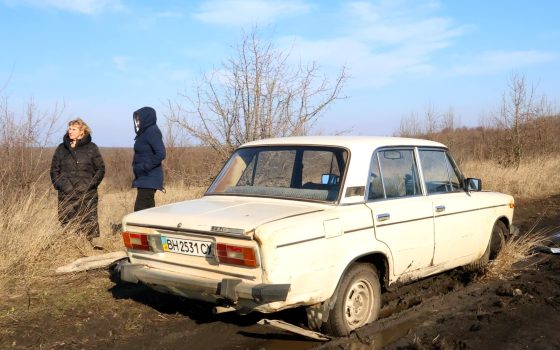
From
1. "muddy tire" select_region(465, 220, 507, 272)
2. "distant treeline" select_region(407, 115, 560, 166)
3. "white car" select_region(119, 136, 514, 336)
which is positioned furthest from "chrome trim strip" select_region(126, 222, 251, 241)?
"distant treeline" select_region(407, 115, 560, 166)

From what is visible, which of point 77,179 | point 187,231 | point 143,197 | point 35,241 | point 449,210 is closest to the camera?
point 187,231

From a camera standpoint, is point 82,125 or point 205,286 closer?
point 205,286

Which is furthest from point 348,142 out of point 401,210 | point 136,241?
point 136,241

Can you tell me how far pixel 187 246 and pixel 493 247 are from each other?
13.1 ft

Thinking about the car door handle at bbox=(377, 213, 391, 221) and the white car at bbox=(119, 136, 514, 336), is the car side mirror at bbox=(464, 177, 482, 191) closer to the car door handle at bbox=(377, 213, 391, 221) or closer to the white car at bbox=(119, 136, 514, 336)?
the white car at bbox=(119, 136, 514, 336)

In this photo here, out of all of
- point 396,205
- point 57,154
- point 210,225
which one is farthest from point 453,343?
point 57,154

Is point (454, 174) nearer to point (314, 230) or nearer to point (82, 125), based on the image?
point (314, 230)

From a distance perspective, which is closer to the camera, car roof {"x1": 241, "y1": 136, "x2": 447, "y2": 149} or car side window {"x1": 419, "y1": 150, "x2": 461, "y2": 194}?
car roof {"x1": 241, "y1": 136, "x2": 447, "y2": 149}

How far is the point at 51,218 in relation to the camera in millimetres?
6613

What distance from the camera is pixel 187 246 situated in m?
4.00

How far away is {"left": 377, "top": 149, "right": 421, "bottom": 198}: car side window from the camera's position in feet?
15.4

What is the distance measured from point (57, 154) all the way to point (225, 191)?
3.18m

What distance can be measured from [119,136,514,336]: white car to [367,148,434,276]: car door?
12 mm

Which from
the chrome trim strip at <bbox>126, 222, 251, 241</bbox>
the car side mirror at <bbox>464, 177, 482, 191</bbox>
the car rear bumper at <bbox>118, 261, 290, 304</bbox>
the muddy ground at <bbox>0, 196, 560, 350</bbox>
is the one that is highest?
the car side mirror at <bbox>464, 177, 482, 191</bbox>
